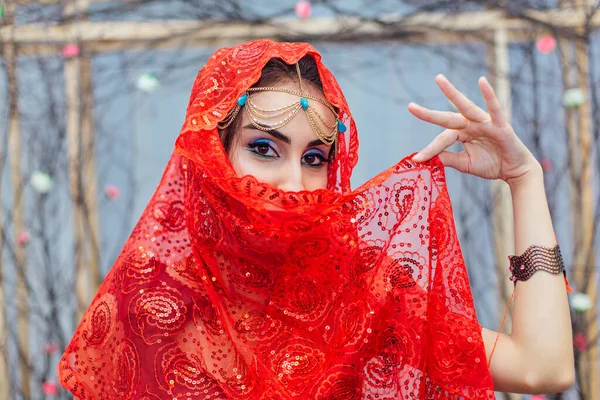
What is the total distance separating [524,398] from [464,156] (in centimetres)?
206

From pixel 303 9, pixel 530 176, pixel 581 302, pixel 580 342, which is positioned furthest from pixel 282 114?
pixel 580 342

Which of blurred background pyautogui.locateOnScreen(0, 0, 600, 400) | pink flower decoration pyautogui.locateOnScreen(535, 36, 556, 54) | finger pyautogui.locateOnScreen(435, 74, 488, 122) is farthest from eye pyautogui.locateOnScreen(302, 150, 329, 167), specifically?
pink flower decoration pyautogui.locateOnScreen(535, 36, 556, 54)

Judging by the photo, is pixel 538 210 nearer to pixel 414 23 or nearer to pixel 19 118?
pixel 414 23

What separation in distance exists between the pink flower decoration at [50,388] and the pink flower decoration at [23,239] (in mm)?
633

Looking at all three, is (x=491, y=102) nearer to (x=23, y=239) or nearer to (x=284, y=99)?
(x=284, y=99)

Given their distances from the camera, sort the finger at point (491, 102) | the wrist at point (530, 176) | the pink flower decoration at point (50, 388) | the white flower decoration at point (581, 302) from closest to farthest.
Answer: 1. the finger at point (491, 102)
2. the wrist at point (530, 176)
3. the white flower decoration at point (581, 302)
4. the pink flower decoration at point (50, 388)

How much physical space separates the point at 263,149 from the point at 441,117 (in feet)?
1.13

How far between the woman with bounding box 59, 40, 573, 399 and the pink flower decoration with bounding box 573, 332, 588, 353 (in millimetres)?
1843

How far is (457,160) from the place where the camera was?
4.28 feet

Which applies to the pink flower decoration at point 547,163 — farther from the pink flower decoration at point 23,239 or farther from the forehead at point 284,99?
the pink flower decoration at point 23,239

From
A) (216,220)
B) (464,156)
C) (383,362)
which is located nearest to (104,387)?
(216,220)

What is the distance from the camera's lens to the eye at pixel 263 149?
129 centimetres

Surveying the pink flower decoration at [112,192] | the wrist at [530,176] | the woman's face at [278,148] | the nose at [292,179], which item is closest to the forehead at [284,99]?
the woman's face at [278,148]

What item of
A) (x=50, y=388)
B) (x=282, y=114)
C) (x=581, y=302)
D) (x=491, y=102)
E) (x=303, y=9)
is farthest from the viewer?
(x=303, y=9)
